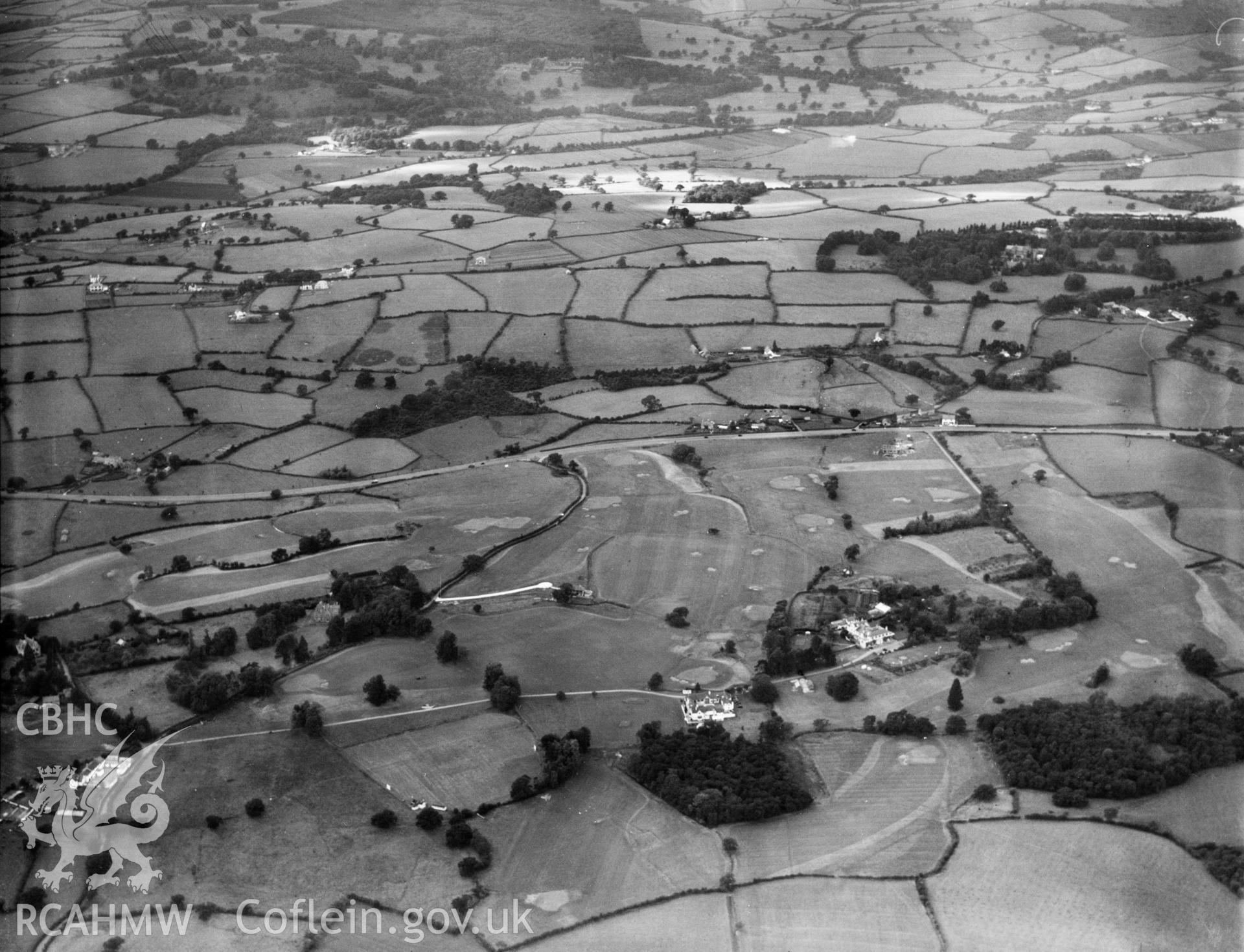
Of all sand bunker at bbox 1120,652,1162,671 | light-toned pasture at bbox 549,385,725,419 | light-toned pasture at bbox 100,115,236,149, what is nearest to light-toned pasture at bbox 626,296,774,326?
light-toned pasture at bbox 549,385,725,419

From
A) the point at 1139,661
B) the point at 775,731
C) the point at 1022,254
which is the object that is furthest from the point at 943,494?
the point at 1022,254

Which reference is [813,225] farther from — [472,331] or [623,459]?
[623,459]

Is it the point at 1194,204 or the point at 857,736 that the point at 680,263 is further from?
the point at 857,736

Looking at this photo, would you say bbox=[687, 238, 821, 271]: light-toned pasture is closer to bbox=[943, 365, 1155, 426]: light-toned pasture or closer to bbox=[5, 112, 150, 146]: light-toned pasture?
bbox=[943, 365, 1155, 426]: light-toned pasture

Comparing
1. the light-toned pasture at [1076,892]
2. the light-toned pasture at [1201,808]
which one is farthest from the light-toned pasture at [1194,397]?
the light-toned pasture at [1076,892]

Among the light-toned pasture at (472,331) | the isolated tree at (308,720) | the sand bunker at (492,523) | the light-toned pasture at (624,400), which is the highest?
the light-toned pasture at (472,331)

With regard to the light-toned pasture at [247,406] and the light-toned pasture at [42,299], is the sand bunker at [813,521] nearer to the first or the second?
the light-toned pasture at [247,406]

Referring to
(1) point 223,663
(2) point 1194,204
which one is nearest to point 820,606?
(1) point 223,663
